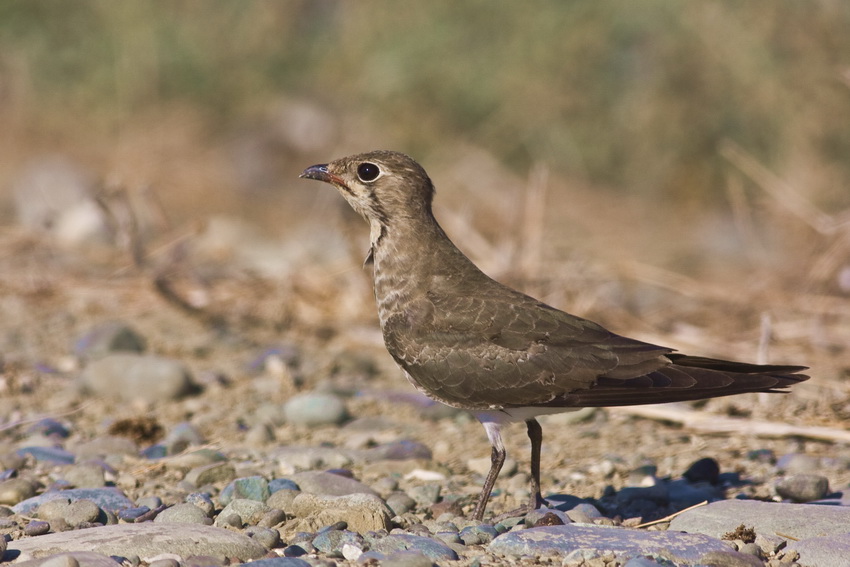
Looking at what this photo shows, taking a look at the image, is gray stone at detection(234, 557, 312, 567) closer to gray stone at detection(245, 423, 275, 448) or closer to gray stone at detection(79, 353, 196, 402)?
gray stone at detection(245, 423, 275, 448)

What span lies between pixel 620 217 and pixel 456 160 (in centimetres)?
183

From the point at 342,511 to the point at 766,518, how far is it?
1.58 meters

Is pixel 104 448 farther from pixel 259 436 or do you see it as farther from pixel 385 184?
pixel 385 184

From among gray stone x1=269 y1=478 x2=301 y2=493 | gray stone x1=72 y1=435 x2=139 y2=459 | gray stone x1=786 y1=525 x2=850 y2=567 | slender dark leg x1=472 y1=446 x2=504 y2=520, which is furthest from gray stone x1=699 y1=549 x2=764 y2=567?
gray stone x1=72 y1=435 x2=139 y2=459

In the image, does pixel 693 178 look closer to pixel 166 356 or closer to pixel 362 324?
pixel 362 324

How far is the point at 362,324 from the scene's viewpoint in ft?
24.9

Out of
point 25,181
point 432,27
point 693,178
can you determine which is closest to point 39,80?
point 25,181

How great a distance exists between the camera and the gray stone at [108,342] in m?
6.77

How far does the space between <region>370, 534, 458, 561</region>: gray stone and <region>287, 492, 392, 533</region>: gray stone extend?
0.68 feet

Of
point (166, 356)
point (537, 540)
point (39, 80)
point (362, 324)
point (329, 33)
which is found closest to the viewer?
point (537, 540)

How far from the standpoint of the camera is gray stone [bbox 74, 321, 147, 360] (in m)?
6.77

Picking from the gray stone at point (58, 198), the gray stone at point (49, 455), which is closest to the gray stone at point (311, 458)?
the gray stone at point (49, 455)

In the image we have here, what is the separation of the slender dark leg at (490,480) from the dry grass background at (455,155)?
2.40 m

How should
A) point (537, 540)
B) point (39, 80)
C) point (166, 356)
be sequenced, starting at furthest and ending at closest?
point (39, 80) < point (166, 356) < point (537, 540)
